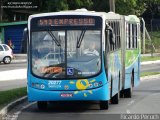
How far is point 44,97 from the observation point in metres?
16.2

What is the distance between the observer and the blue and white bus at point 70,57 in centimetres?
1617

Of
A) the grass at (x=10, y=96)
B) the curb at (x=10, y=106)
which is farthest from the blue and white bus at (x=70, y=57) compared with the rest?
the grass at (x=10, y=96)

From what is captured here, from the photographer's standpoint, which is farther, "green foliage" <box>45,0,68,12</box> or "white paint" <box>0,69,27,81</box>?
"green foliage" <box>45,0,68,12</box>

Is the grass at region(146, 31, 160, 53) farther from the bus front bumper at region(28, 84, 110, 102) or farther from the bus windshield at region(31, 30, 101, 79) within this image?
the bus front bumper at region(28, 84, 110, 102)

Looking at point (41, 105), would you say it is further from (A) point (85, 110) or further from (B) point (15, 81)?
(B) point (15, 81)

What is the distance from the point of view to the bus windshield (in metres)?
16.3

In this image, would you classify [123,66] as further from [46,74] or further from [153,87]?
[153,87]

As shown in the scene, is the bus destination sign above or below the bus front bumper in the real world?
above

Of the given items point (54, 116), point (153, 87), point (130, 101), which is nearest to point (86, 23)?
point (54, 116)

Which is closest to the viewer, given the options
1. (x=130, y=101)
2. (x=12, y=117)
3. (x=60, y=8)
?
(x=12, y=117)

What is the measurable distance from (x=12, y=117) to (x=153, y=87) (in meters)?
12.0

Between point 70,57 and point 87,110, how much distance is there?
1.65 metres

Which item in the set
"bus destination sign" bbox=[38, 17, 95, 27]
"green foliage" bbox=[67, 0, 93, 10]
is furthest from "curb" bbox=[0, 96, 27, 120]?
"green foliage" bbox=[67, 0, 93, 10]

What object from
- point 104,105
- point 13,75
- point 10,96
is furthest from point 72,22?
point 13,75
